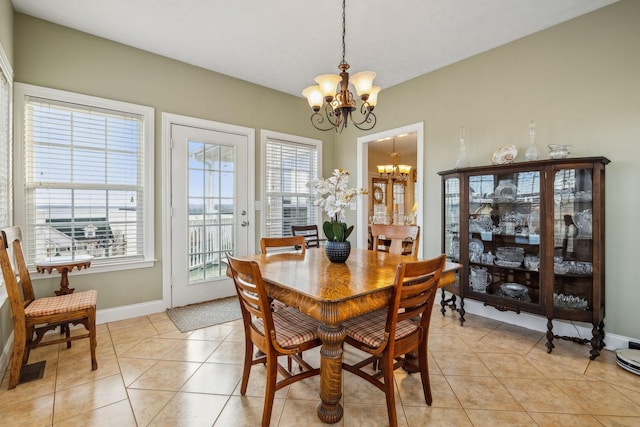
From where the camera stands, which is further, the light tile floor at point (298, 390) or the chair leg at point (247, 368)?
the chair leg at point (247, 368)

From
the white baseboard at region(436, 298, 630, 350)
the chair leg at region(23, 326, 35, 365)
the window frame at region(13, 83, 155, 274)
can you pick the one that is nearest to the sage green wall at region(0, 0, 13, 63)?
the window frame at region(13, 83, 155, 274)

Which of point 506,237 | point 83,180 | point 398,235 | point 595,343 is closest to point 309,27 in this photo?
point 398,235

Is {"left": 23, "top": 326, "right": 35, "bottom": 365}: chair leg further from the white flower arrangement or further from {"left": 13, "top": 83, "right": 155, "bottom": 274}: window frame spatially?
the white flower arrangement

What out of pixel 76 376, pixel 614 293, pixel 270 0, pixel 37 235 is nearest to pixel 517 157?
pixel 614 293

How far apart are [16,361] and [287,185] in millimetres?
3139

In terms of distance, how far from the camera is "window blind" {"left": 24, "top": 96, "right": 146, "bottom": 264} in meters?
2.63

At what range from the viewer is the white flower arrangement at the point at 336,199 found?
1.95m

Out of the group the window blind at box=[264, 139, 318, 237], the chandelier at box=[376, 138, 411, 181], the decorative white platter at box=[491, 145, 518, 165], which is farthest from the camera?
the chandelier at box=[376, 138, 411, 181]

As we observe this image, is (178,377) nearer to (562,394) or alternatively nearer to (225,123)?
(562,394)

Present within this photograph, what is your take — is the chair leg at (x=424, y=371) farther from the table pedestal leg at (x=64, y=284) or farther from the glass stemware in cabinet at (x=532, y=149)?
the table pedestal leg at (x=64, y=284)

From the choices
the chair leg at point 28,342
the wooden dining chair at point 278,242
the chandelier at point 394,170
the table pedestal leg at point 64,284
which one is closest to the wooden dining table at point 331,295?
the wooden dining chair at point 278,242

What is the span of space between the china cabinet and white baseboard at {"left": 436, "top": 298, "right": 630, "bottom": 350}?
0.10 meters

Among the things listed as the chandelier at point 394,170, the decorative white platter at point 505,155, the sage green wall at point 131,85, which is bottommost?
the decorative white platter at point 505,155

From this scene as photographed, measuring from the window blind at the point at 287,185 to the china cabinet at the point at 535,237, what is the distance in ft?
6.85
